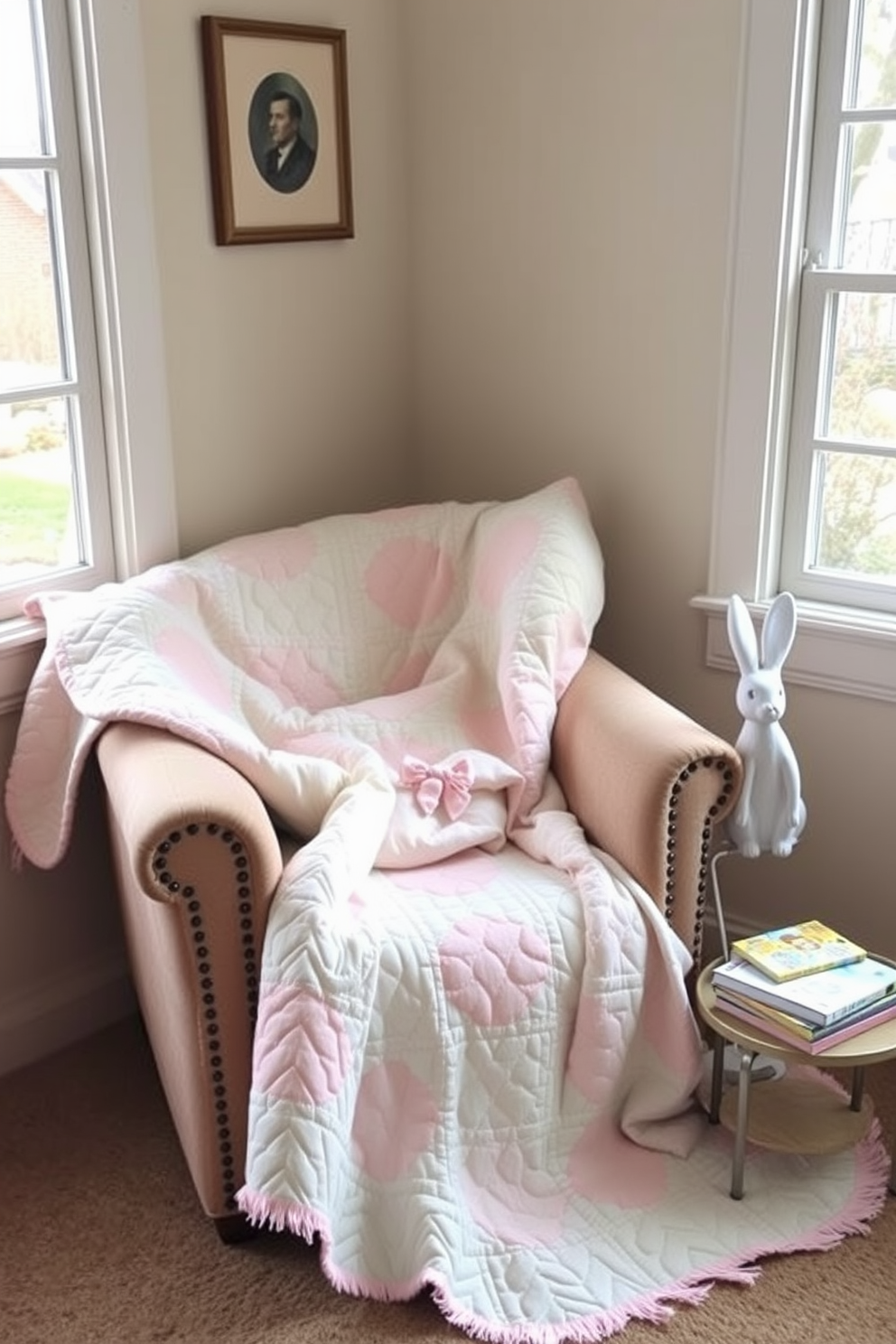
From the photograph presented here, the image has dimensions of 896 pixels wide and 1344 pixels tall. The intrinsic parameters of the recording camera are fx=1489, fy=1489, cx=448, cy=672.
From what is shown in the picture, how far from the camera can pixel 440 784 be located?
2.42m

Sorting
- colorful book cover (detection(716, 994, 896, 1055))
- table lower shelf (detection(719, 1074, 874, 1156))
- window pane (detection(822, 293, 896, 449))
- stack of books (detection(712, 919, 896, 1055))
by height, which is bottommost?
table lower shelf (detection(719, 1074, 874, 1156))

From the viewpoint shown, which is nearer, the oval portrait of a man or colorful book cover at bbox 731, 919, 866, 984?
colorful book cover at bbox 731, 919, 866, 984

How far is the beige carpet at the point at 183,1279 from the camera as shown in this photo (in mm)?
2020

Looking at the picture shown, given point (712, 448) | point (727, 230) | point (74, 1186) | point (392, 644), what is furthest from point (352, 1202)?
point (727, 230)

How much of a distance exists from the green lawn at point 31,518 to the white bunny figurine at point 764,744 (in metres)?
1.18

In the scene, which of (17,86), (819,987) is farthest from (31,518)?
(819,987)

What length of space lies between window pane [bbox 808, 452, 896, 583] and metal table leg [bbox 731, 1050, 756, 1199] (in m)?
0.93

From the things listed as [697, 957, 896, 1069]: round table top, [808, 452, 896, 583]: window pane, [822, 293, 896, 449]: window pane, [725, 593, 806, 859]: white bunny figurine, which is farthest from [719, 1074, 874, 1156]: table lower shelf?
[822, 293, 896, 449]: window pane

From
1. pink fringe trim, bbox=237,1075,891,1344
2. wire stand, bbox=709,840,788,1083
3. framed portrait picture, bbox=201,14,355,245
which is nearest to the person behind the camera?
pink fringe trim, bbox=237,1075,891,1344

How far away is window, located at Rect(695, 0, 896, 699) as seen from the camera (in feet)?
8.14

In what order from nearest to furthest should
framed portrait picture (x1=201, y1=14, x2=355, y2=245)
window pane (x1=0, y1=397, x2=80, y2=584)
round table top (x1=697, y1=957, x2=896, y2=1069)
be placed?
round table top (x1=697, y1=957, x2=896, y2=1069) < window pane (x1=0, y1=397, x2=80, y2=584) < framed portrait picture (x1=201, y1=14, x2=355, y2=245)

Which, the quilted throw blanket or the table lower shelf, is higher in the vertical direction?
the quilted throw blanket

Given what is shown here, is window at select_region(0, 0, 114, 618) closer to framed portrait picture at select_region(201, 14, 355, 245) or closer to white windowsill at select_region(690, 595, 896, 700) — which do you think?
framed portrait picture at select_region(201, 14, 355, 245)

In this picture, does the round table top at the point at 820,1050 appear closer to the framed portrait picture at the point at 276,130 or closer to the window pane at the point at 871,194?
the window pane at the point at 871,194
